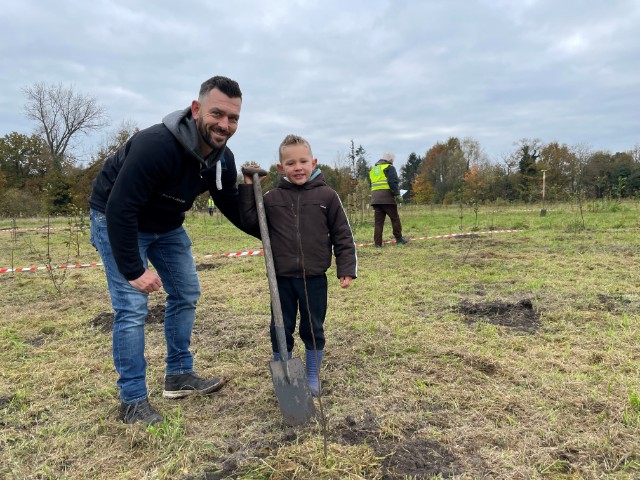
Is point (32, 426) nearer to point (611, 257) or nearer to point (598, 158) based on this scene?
point (611, 257)

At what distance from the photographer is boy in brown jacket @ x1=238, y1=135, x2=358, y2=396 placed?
262cm

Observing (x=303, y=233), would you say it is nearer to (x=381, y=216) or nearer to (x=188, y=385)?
(x=188, y=385)

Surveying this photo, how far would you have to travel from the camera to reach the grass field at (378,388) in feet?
6.34

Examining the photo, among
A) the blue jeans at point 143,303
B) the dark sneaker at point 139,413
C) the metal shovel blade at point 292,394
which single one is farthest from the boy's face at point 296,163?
the dark sneaker at point 139,413

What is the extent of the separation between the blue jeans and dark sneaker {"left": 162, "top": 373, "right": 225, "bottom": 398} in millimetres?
60

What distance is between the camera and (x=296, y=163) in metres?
2.61

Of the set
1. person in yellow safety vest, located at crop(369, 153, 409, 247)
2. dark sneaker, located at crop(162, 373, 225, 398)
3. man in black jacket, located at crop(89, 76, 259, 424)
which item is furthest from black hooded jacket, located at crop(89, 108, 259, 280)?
person in yellow safety vest, located at crop(369, 153, 409, 247)

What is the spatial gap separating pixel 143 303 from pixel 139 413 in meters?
0.58

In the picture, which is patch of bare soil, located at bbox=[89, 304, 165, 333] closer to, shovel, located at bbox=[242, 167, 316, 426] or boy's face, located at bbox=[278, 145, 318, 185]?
shovel, located at bbox=[242, 167, 316, 426]

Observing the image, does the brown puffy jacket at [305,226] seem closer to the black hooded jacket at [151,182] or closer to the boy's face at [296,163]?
the boy's face at [296,163]

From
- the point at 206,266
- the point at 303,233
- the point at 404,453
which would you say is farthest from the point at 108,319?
the point at 404,453

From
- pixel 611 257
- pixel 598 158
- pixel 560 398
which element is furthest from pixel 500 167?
pixel 560 398

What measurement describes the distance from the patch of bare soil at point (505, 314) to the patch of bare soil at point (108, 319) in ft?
9.54

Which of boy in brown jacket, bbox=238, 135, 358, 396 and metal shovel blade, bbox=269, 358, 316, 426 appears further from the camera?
boy in brown jacket, bbox=238, 135, 358, 396
